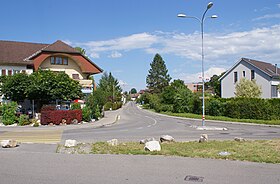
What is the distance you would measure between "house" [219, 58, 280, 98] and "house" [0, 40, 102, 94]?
78.8ft

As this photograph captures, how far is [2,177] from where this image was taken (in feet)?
24.8

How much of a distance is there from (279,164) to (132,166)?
4342 millimetres

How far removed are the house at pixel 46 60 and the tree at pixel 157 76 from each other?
173 feet

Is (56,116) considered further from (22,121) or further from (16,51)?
(16,51)

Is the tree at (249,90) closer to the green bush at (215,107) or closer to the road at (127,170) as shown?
the green bush at (215,107)

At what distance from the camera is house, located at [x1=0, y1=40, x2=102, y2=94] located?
4384cm

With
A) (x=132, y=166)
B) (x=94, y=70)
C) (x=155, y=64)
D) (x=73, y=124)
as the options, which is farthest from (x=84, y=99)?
(x=155, y=64)

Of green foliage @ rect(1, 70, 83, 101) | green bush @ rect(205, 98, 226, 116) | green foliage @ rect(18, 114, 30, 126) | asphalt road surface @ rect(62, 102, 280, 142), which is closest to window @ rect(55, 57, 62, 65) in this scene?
green foliage @ rect(1, 70, 83, 101)

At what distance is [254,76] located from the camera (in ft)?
169

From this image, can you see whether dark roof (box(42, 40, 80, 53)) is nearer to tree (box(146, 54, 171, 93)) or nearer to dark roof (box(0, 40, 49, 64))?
dark roof (box(0, 40, 49, 64))

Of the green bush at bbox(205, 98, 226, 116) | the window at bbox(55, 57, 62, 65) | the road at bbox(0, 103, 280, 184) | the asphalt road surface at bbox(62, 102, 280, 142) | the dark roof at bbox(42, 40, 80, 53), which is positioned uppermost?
the dark roof at bbox(42, 40, 80, 53)

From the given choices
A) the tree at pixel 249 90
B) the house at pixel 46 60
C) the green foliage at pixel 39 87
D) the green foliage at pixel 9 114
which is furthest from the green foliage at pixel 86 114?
the tree at pixel 249 90

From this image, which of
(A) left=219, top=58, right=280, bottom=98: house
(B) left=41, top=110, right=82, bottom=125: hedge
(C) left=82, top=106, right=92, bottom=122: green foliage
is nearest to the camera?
(B) left=41, top=110, right=82, bottom=125: hedge

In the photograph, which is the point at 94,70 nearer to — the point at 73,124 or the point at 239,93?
the point at 73,124
